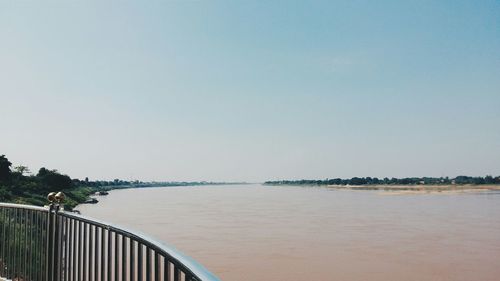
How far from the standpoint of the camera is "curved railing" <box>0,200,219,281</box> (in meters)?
3.37

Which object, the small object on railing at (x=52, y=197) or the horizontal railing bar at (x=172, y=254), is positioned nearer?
the horizontal railing bar at (x=172, y=254)

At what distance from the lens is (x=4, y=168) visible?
58.4m

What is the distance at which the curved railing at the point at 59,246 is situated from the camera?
3365 millimetres

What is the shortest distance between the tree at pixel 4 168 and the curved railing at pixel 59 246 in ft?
193

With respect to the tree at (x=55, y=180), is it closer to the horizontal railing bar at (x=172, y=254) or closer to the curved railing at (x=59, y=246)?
the curved railing at (x=59, y=246)

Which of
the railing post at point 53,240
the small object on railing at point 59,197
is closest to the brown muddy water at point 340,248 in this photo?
the railing post at point 53,240

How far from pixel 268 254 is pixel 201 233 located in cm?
840

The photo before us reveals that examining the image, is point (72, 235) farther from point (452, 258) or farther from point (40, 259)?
point (452, 258)

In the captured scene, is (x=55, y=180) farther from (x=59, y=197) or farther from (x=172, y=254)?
(x=172, y=254)

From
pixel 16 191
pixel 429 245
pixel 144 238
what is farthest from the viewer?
pixel 16 191

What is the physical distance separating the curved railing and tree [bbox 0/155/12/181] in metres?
58.9

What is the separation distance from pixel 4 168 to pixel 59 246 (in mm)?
62396

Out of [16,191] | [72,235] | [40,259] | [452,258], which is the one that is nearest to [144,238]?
[72,235]

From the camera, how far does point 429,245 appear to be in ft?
75.7
